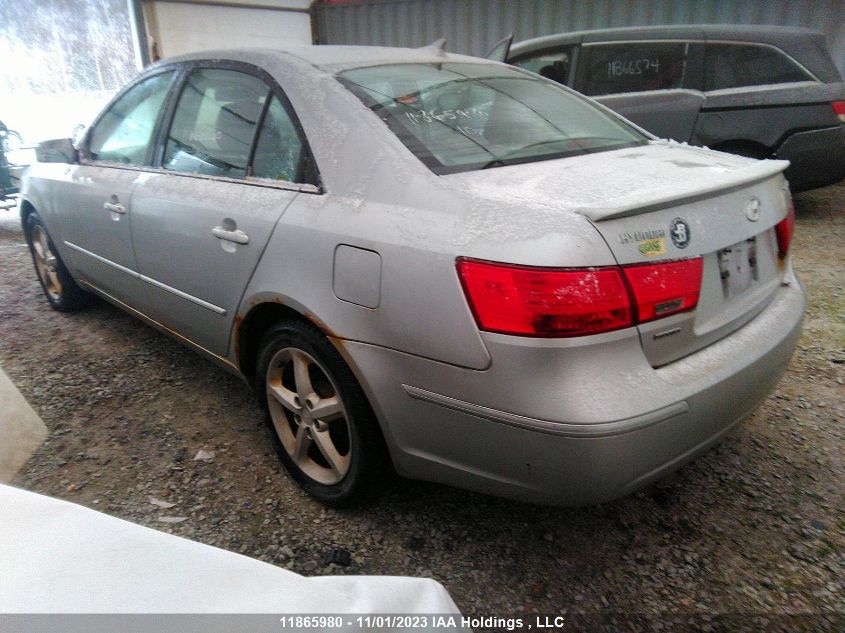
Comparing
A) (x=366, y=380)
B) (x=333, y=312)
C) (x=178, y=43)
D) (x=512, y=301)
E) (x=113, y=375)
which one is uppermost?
(x=178, y=43)

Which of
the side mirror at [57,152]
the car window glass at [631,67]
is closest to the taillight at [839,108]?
the car window glass at [631,67]

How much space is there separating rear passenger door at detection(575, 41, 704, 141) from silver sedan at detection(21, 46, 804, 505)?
3083mm

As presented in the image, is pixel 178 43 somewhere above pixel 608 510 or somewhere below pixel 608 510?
above

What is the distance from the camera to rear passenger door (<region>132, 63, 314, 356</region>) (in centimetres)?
215

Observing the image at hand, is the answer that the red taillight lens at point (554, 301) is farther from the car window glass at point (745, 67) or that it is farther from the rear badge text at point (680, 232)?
the car window glass at point (745, 67)

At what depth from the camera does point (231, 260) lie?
87.6 inches

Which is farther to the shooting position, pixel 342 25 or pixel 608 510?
pixel 342 25

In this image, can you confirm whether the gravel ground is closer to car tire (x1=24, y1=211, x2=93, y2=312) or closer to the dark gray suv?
car tire (x1=24, y1=211, x2=93, y2=312)

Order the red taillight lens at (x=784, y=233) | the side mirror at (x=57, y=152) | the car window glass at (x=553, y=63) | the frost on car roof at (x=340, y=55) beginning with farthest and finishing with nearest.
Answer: the car window glass at (x=553, y=63) < the side mirror at (x=57, y=152) < the frost on car roof at (x=340, y=55) < the red taillight lens at (x=784, y=233)

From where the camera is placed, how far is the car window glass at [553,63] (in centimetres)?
573

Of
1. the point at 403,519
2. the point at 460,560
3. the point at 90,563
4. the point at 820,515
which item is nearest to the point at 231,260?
the point at 403,519

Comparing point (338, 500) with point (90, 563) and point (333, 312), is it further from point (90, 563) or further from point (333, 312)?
point (90, 563)

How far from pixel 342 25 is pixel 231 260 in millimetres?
9004

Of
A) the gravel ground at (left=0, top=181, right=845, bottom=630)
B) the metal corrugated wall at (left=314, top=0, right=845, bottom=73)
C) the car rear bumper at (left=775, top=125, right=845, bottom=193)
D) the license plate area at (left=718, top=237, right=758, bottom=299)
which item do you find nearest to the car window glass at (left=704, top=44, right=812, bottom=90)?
the car rear bumper at (left=775, top=125, right=845, bottom=193)
